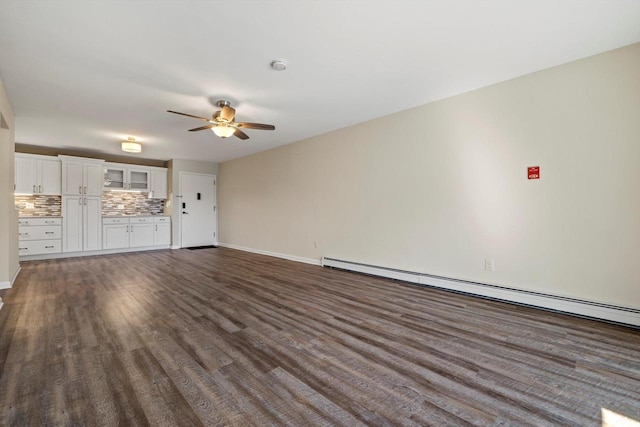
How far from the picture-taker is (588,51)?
2521mm

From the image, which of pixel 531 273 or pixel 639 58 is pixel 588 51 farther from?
pixel 531 273

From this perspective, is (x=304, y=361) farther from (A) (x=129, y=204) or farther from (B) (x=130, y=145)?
(A) (x=129, y=204)

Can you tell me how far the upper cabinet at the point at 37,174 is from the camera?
548cm

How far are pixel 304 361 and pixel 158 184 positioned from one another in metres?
7.18

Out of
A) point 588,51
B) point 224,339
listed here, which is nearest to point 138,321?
point 224,339

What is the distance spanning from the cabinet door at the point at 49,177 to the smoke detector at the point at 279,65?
19.9 ft

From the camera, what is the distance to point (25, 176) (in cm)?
554

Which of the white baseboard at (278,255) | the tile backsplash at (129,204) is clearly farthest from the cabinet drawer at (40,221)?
the white baseboard at (278,255)

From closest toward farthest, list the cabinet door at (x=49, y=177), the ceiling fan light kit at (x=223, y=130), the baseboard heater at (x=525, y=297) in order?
the baseboard heater at (x=525, y=297) → the ceiling fan light kit at (x=223, y=130) → the cabinet door at (x=49, y=177)

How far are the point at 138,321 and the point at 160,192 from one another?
19.1 feet

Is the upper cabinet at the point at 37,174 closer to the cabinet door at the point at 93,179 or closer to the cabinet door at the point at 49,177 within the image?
the cabinet door at the point at 49,177

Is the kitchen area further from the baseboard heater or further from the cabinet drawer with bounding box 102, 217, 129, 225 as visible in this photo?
the baseboard heater

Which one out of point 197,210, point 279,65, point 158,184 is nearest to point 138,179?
point 158,184

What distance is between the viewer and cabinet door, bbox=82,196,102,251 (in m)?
6.16
